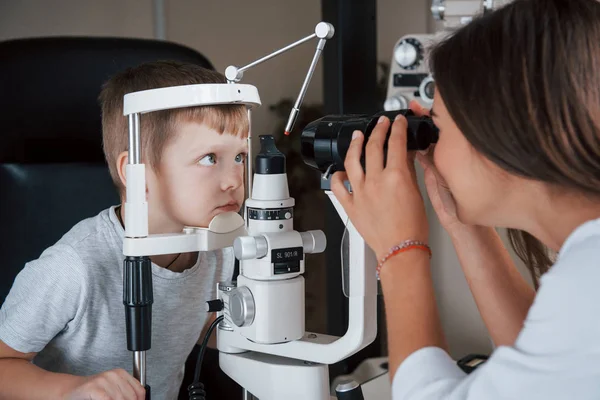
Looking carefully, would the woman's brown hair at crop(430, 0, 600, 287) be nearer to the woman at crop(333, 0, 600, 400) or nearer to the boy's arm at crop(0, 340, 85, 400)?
the woman at crop(333, 0, 600, 400)

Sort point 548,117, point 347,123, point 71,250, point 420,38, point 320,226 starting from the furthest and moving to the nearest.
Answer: point 320,226 < point 420,38 < point 71,250 < point 347,123 < point 548,117

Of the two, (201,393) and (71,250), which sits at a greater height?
(71,250)

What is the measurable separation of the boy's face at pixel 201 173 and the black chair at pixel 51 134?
1.16 ft

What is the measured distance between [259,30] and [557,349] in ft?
6.83

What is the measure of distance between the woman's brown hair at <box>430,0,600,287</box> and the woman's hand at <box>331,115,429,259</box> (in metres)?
0.10

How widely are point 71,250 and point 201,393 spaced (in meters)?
0.37

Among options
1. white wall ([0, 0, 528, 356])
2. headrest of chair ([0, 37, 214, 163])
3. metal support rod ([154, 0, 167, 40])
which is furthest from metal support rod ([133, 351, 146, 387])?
metal support rod ([154, 0, 167, 40])

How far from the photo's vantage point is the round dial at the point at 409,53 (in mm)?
1842

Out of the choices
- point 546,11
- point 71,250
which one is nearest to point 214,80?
point 71,250

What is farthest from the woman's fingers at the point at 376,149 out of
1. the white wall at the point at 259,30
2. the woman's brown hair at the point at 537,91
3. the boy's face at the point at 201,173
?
the white wall at the point at 259,30

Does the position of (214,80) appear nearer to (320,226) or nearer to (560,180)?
(560,180)

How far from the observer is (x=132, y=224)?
88 cm

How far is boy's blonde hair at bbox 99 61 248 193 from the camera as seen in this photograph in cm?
109

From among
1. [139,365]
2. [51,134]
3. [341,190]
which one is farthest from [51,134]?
[341,190]
